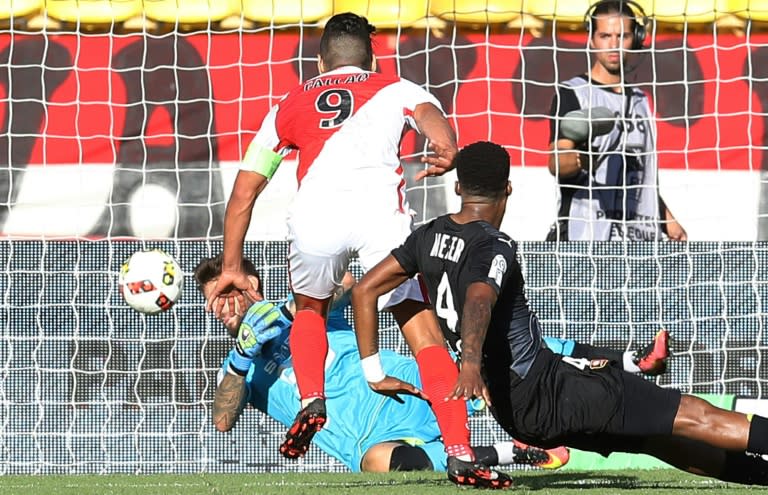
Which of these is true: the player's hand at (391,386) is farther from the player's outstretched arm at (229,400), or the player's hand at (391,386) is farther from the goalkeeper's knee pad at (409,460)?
the player's outstretched arm at (229,400)

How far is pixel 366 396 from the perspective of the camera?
7.86 m

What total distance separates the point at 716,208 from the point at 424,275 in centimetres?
511

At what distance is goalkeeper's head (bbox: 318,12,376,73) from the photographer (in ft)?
21.1

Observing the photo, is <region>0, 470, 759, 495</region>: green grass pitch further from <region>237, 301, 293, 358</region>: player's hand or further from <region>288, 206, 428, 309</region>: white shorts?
<region>288, 206, 428, 309</region>: white shorts

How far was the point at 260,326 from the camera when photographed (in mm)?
6820

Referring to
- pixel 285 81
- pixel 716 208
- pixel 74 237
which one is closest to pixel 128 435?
pixel 74 237

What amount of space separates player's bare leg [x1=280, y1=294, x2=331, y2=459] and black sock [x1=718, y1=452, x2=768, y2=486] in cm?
163

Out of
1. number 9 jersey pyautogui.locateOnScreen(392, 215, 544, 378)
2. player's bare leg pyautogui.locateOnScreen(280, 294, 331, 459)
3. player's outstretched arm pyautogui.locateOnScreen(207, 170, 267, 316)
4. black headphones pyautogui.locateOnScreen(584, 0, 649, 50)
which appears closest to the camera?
number 9 jersey pyautogui.locateOnScreen(392, 215, 544, 378)

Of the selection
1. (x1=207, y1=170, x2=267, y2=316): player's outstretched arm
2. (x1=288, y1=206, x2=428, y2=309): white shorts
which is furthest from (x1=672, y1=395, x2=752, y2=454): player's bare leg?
(x1=207, y1=170, x2=267, y2=316): player's outstretched arm

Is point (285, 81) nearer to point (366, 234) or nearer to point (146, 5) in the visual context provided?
point (146, 5)

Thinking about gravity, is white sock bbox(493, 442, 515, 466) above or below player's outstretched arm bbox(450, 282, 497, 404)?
below

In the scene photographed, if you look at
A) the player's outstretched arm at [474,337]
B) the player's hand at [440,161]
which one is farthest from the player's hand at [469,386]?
the player's hand at [440,161]

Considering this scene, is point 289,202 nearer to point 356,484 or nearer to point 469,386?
point 356,484

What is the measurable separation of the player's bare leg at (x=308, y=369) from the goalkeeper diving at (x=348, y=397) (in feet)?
3.14
